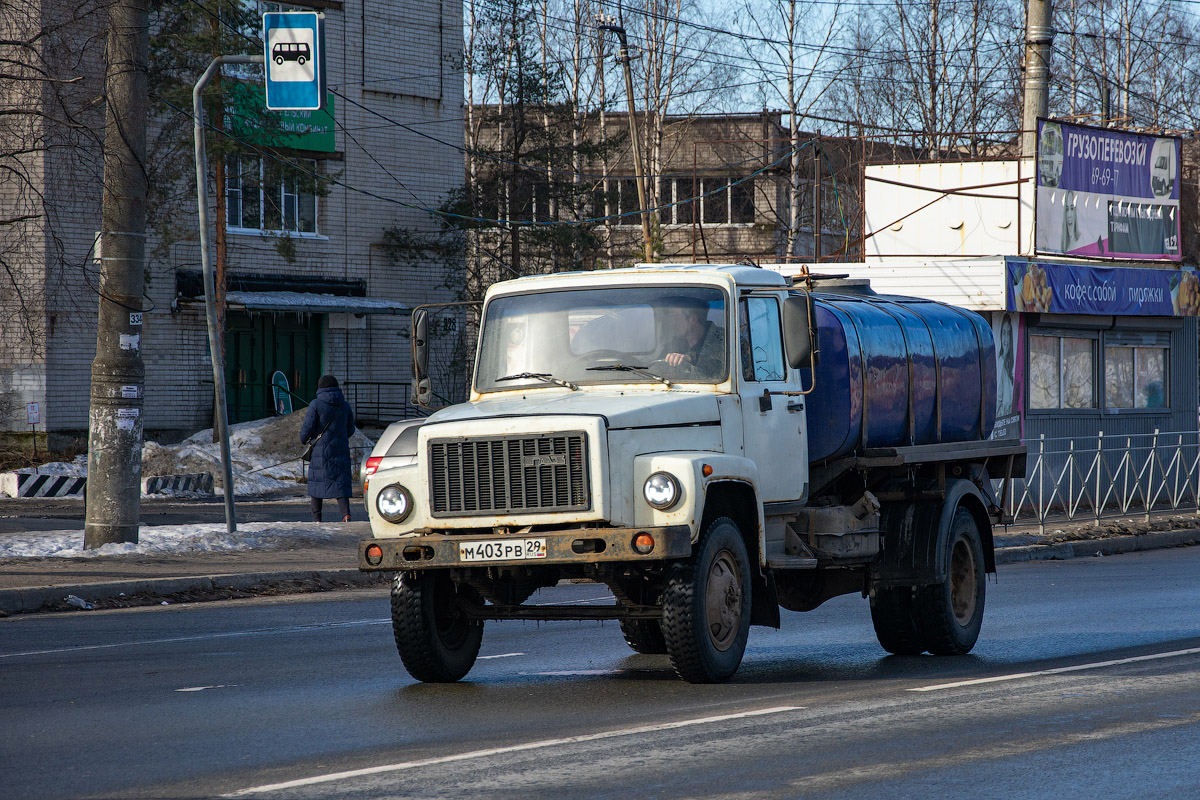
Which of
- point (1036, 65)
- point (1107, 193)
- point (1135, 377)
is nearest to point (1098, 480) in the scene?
point (1135, 377)

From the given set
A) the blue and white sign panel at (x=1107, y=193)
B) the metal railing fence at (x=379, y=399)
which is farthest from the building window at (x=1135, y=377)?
the metal railing fence at (x=379, y=399)

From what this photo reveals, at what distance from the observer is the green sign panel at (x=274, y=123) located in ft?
94.0

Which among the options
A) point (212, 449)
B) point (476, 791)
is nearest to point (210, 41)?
point (212, 449)

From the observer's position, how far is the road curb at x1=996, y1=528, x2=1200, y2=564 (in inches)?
754

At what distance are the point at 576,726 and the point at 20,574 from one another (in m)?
8.98

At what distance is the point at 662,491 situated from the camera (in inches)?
335

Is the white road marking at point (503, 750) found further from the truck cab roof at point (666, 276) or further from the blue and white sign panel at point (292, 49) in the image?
the blue and white sign panel at point (292, 49)

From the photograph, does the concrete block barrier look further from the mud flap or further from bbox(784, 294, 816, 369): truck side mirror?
bbox(784, 294, 816, 369): truck side mirror

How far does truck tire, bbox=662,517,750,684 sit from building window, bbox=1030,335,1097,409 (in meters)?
17.2

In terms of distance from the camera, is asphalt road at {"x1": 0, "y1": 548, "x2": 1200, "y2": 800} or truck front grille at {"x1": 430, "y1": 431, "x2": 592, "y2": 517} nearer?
asphalt road at {"x1": 0, "y1": 548, "x2": 1200, "y2": 800}

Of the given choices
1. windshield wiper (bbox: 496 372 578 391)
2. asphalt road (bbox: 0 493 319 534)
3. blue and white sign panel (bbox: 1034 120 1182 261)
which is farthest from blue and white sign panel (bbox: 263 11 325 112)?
blue and white sign panel (bbox: 1034 120 1182 261)

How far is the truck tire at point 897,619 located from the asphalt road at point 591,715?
0.60 ft

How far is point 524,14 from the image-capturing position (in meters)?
39.2

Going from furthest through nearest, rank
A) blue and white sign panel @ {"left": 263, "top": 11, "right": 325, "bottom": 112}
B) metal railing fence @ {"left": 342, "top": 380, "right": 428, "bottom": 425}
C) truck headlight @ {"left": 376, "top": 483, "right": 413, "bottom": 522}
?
1. metal railing fence @ {"left": 342, "top": 380, "right": 428, "bottom": 425}
2. blue and white sign panel @ {"left": 263, "top": 11, "right": 325, "bottom": 112}
3. truck headlight @ {"left": 376, "top": 483, "right": 413, "bottom": 522}
